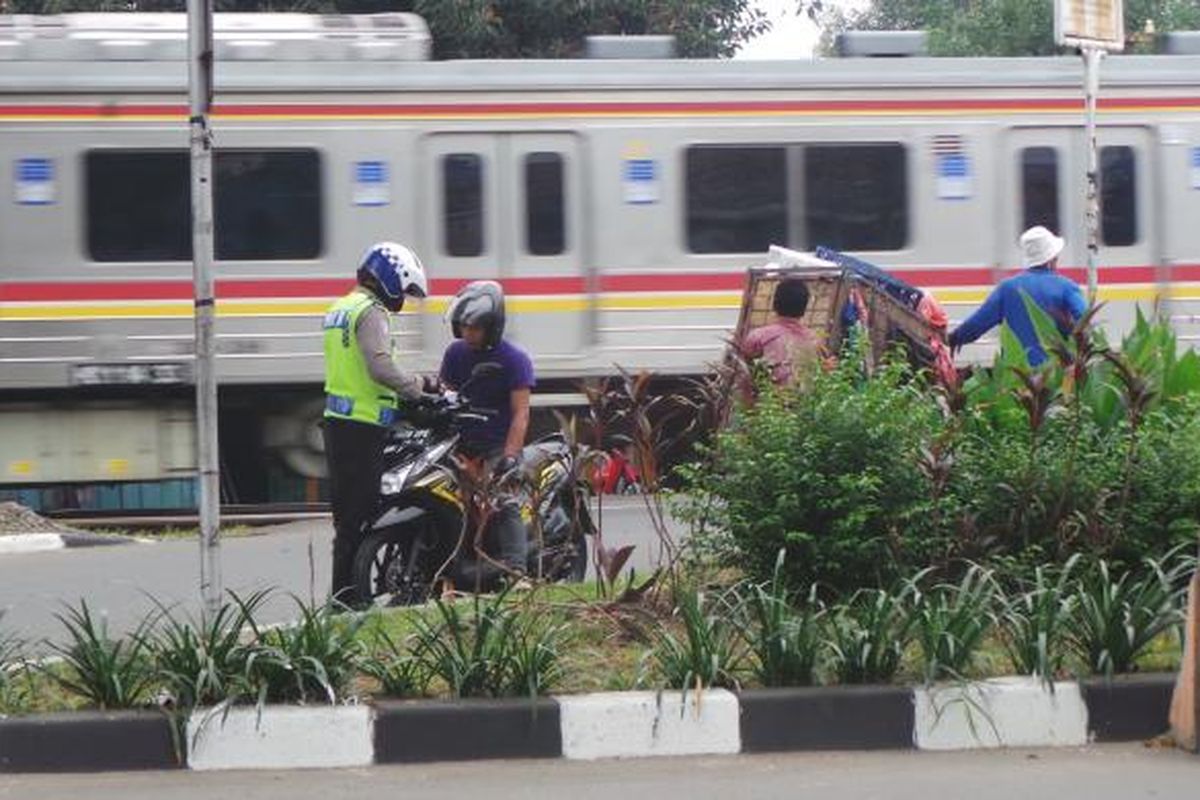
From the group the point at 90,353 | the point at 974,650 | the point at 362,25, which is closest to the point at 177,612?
the point at 974,650

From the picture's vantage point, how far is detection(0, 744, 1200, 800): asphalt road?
20.7 feet

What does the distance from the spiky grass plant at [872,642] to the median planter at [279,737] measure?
166 centimetres

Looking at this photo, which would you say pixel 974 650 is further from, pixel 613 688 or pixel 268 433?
pixel 268 433

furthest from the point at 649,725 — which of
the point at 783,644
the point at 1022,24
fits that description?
the point at 1022,24

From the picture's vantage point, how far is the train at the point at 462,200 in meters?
13.7

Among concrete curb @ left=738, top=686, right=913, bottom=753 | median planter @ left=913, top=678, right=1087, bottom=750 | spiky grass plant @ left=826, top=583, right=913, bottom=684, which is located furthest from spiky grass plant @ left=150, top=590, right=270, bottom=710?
median planter @ left=913, top=678, right=1087, bottom=750

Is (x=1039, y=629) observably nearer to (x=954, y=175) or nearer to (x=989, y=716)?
(x=989, y=716)

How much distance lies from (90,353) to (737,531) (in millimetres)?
7264

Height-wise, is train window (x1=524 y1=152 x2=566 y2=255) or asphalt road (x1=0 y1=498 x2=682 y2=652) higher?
train window (x1=524 y1=152 x2=566 y2=255)

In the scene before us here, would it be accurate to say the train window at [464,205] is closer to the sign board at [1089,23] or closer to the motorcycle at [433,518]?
the sign board at [1089,23]

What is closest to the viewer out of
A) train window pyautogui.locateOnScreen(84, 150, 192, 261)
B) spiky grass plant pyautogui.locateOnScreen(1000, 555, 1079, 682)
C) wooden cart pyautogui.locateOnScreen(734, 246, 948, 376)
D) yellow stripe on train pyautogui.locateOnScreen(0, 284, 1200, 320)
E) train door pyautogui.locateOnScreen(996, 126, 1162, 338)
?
spiky grass plant pyautogui.locateOnScreen(1000, 555, 1079, 682)

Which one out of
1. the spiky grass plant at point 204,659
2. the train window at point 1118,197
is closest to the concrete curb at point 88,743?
the spiky grass plant at point 204,659

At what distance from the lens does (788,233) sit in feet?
48.0

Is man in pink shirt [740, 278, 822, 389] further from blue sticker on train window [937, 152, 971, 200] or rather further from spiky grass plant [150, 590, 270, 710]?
blue sticker on train window [937, 152, 971, 200]
